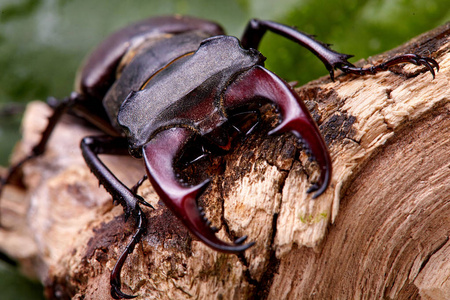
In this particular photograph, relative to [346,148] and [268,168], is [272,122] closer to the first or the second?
[268,168]

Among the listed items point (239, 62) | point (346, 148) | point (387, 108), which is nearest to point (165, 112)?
point (239, 62)

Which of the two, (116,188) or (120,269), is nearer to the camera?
(120,269)

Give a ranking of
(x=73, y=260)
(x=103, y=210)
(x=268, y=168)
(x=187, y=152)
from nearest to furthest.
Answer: (x=268, y=168) < (x=187, y=152) < (x=73, y=260) < (x=103, y=210)

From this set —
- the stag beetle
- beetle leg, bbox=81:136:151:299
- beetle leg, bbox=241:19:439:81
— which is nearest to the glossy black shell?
the stag beetle

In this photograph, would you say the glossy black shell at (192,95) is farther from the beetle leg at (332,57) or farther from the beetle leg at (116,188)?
the beetle leg at (332,57)

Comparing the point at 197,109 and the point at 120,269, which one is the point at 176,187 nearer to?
the point at 197,109

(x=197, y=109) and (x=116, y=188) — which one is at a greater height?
(x=197, y=109)

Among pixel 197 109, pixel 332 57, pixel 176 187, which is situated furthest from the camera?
pixel 332 57

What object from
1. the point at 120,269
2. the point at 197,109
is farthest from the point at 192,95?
the point at 120,269
